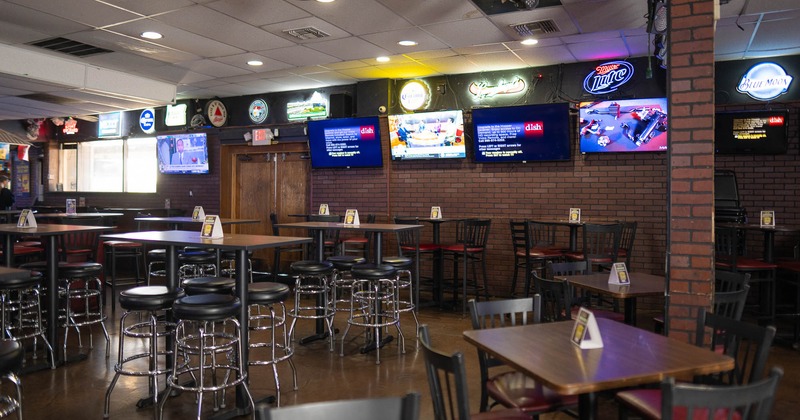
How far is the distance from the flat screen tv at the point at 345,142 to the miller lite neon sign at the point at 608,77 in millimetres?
2997

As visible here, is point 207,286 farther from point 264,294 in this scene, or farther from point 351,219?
point 351,219

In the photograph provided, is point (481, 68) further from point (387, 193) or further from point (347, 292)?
point (347, 292)

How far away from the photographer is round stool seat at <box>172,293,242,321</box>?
3270 millimetres

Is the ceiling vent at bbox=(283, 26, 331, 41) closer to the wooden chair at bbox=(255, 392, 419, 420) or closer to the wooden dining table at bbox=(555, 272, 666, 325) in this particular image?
the wooden dining table at bbox=(555, 272, 666, 325)

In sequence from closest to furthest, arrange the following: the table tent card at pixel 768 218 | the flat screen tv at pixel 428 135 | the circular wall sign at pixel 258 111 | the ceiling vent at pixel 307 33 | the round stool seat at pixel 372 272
Result: the round stool seat at pixel 372 272, the ceiling vent at pixel 307 33, the table tent card at pixel 768 218, the flat screen tv at pixel 428 135, the circular wall sign at pixel 258 111

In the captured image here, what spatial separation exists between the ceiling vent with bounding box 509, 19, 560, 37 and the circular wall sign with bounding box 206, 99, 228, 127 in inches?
227

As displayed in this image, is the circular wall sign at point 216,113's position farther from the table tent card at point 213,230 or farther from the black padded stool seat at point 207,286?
the black padded stool seat at point 207,286

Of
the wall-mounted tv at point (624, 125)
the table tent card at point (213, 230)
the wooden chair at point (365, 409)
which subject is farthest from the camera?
the wall-mounted tv at point (624, 125)

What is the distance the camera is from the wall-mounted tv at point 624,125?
6.73 meters

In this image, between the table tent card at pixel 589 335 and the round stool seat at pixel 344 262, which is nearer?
the table tent card at pixel 589 335

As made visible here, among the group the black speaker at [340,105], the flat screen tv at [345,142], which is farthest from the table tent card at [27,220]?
the black speaker at [340,105]

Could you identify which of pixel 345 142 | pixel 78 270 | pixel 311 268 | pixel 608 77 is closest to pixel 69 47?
pixel 78 270

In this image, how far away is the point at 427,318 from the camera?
21.4 ft

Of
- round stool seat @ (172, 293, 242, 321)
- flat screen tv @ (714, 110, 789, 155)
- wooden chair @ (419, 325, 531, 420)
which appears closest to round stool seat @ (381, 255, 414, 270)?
round stool seat @ (172, 293, 242, 321)
